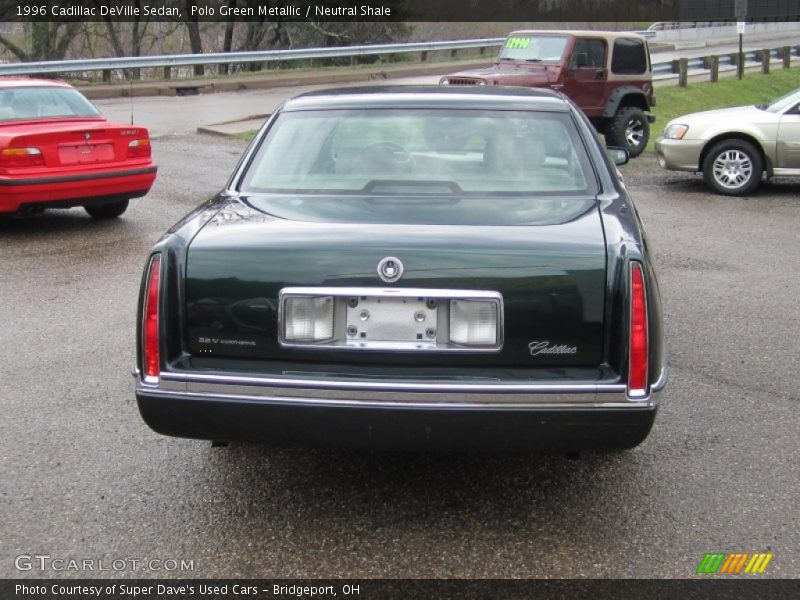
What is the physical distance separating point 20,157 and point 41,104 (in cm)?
103

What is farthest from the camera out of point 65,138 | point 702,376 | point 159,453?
point 65,138

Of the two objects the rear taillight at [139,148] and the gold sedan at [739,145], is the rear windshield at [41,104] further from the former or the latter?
the gold sedan at [739,145]

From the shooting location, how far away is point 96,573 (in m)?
3.24

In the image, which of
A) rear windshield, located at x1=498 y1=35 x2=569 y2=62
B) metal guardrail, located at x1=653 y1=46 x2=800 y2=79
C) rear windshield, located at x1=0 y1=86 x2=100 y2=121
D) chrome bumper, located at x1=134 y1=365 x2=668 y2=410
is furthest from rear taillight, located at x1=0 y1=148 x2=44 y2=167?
metal guardrail, located at x1=653 y1=46 x2=800 y2=79

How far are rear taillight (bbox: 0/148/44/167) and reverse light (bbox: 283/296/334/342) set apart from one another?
626 cm

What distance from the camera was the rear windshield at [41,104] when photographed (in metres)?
9.23

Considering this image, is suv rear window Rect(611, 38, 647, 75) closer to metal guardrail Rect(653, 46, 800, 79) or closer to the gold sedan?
the gold sedan

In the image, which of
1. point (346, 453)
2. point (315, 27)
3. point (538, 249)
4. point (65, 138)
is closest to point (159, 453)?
point (346, 453)

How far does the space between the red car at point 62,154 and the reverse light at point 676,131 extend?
6.51 meters

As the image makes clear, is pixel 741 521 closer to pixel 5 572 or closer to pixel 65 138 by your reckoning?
pixel 5 572

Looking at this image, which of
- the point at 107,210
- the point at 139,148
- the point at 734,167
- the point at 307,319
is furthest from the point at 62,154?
the point at 734,167

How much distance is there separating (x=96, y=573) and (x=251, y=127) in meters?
15.1

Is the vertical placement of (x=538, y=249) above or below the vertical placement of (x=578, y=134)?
below

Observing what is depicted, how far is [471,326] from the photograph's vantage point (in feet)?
10.8
